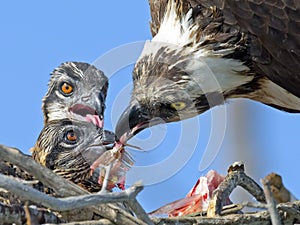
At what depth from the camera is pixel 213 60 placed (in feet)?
22.5

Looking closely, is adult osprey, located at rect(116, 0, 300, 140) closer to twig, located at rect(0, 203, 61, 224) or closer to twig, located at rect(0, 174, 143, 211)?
twig, located at rect(0, 203, 61, 224)

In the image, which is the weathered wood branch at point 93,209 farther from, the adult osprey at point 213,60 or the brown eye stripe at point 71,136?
Result: the brown eye stripe at point 71,136

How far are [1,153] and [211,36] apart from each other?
279cm

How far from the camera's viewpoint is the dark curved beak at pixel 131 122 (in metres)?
6.53

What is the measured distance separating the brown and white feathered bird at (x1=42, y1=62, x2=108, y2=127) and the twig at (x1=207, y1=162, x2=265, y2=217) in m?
1.41

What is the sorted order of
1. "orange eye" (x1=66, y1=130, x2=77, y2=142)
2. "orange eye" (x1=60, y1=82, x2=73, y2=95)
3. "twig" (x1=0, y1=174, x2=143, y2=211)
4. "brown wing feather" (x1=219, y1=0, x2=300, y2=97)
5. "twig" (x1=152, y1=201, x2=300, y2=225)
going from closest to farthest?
"twig" (x1=0, y1=174, x2=143, y2=211), "twig" (x1=152, y1=201, x2=300, y2=225), "brown wing feather" (x1=219, y1=0, x2=300, y2=97), "orange eye" (x1=66, y1=130, x2=77, y2=142), "orange eye" (x1=60, y1=82, x2=73, y2=95)

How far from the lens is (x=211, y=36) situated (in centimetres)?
682

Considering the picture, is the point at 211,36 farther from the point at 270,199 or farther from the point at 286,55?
the point at 270,199

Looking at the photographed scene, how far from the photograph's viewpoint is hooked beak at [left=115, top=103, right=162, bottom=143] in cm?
653

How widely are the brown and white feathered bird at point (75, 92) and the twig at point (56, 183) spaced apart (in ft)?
7.63

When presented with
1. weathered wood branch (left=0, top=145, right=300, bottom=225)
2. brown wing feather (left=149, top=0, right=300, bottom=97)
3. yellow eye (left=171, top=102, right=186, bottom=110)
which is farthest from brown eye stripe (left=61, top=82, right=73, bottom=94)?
weathered wood branch (left=0, top=145, right=300, bottom=225)

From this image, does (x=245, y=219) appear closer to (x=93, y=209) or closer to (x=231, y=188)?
(x=231, y=188)

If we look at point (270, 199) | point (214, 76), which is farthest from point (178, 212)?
point (270, 199)

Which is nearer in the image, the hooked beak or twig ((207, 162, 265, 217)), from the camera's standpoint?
twig ((207, 162, 265, 217))
